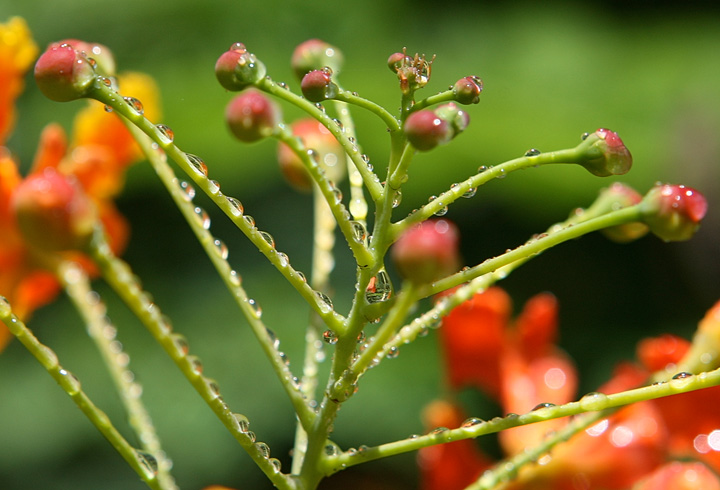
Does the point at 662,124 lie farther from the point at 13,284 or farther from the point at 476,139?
the point at 13,284

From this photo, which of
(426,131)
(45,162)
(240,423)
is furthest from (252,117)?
(45,162)

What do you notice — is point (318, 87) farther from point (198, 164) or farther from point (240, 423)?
point (240, 423)

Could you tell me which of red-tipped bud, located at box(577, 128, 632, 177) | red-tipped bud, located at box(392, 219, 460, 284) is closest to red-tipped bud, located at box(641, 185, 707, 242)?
red-tipped bud, located at box(577, 128, 632, 177)

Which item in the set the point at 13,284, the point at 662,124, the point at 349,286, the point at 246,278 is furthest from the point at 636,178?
the point at 13,284

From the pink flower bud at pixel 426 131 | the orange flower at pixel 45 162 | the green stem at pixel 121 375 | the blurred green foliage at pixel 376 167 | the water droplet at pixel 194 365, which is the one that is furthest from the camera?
the blurred green foliage at pixel 376 167

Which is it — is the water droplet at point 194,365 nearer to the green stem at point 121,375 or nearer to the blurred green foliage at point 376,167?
Result: the green stem at point 121,375

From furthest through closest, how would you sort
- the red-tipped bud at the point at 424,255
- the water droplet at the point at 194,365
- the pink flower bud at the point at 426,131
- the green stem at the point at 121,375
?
the green stem at the point at 121,375
the water droplet at the point at 194,365
the pink flower bud at the point at 426,131
the red-tipped bud at the point at 424,255

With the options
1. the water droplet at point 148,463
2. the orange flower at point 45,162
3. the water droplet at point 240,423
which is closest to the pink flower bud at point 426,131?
the water droplet at point 240,423
